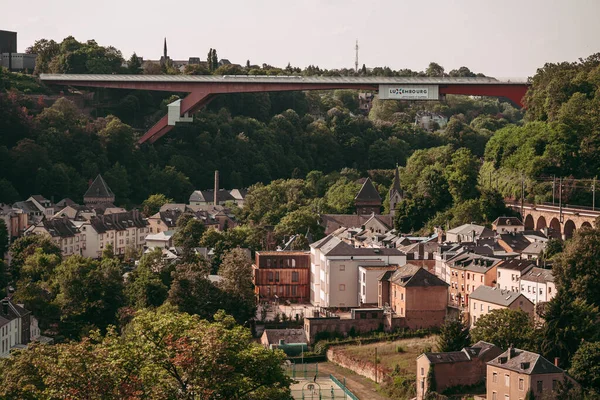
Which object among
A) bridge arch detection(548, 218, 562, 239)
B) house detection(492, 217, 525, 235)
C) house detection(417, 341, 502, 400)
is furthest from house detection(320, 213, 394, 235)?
house detection(417, 341, 502, 400)

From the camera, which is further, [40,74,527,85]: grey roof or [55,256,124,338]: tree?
[40,74,527,85]: grey roof

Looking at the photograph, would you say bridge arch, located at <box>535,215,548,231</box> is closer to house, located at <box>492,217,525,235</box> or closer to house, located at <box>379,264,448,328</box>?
house, located at <box>492,217,525,235</box>

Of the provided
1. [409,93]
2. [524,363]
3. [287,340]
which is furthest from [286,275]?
[409,93]

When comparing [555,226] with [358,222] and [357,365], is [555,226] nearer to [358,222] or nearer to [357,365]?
[358,222]

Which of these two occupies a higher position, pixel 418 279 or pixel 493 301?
pixel 418 279

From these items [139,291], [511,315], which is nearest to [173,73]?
[139,291]

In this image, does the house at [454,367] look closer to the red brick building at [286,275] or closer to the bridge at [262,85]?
the red brick building at [286,275]
